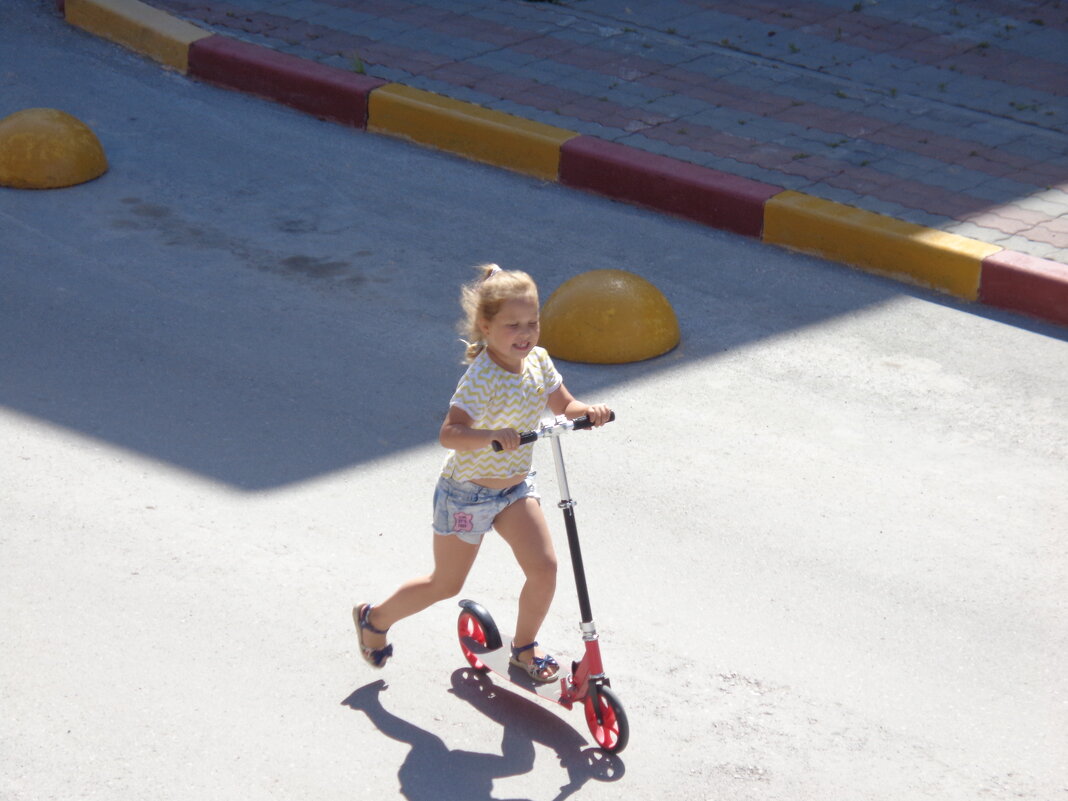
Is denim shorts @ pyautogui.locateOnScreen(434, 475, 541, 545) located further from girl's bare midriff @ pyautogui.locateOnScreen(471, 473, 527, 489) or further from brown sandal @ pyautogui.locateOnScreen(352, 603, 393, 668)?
brown sandal @ pyautogui.locateOnScreen(352, 603, 393, 668)

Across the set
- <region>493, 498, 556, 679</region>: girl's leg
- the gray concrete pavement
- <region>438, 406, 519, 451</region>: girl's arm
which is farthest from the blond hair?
the gray concrete pavement

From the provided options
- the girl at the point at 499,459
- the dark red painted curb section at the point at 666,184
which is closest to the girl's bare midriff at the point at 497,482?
the girl at the point at 499,459

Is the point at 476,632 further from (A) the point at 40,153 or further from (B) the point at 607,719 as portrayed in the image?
(A) the point at 40,153

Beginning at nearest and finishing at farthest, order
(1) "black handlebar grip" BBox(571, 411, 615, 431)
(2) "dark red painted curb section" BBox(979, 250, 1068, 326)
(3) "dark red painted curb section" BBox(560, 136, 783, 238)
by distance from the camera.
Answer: (1) "black handlebar grip" BBox(571, 411, 615, 431), (2) "dark red painted curb section" BBox(979, 250, 1068, 326), (3) "dark red painted curb section" BBox(560, 136, 783, 238)

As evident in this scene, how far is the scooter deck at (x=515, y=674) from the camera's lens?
387 cm

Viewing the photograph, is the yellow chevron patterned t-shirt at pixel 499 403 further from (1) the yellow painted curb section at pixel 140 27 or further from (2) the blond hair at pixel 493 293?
(1) the yellow painted curb section at pixel 140 27

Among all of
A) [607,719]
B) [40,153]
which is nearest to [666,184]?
[40,153]

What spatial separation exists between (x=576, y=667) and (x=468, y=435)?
2.43ft

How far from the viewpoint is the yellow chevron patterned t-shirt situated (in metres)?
3.65

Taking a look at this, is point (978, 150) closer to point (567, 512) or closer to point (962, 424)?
point (962, 424)

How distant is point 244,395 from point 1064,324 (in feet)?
12.0

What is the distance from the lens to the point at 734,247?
729 cm

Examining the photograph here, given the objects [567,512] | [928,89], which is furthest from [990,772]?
[928,89]

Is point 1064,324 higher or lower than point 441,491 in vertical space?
lower
